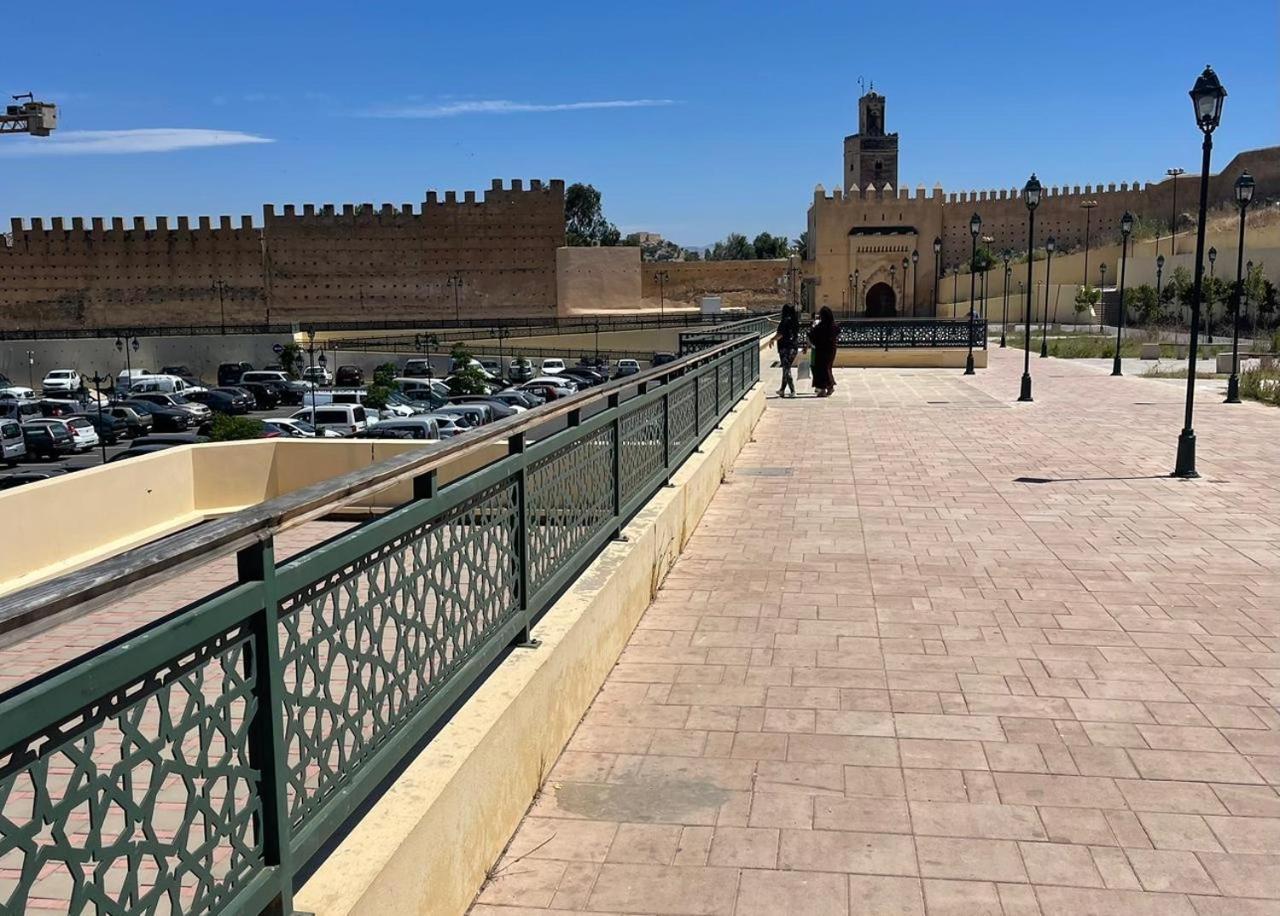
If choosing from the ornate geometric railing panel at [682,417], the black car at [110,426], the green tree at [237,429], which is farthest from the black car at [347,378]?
the ornate geometric railing panel at [682,417]

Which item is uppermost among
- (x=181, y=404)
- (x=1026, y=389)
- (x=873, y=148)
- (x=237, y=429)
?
(x=873, y=148)

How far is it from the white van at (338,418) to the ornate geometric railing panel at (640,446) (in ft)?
75.9

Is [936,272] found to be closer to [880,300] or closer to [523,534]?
[880,300]

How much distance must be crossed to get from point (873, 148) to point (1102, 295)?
57.2 metres

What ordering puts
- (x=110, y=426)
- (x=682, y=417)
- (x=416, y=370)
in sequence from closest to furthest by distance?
(x=682, y=417), (x=110, y=426), (x=416, y=370)

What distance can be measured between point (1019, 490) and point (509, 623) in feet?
20.4

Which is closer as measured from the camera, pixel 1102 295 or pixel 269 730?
pixel 269 730

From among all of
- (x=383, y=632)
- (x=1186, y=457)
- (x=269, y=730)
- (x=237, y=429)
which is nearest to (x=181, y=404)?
(x=237, y=429)

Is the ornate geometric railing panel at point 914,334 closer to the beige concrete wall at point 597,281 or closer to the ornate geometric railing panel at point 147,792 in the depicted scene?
the ornate geometric railing panel at point 147,792

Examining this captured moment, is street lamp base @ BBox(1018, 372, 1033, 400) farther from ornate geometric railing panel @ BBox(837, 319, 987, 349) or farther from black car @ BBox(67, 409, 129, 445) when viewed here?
black car @ BBox(67, 409, 129, 445)

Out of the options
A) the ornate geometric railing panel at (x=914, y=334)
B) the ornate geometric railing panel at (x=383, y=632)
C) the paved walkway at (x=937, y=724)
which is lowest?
the paved walkway at (x=937, y=724)

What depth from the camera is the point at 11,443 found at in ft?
96.5

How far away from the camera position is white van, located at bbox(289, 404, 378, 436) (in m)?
29.0

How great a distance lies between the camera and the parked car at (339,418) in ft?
95.3
